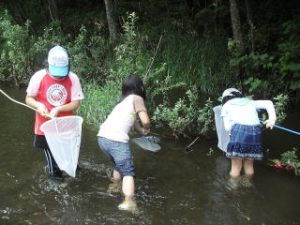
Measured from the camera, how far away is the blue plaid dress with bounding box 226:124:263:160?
5395 millimetres

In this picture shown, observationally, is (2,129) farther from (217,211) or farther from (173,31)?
(173,31)

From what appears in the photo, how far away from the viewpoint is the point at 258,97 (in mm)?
7797

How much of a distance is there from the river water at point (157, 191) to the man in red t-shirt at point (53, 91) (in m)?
0.61

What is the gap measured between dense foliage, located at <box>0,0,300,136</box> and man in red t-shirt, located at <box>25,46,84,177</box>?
6.66ft

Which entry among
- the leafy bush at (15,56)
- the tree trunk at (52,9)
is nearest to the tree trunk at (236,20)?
the leafy bush at (15,56)

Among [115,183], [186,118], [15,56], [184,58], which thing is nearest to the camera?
[115,183]

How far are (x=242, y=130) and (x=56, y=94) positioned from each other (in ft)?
6.78

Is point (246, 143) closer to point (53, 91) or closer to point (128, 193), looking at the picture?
point (128, 193)

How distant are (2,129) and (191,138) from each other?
2832 mm

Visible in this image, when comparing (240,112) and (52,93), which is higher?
(52,93)

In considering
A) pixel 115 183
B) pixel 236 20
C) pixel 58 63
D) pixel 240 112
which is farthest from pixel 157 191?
pixel 236 20

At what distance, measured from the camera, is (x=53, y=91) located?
4.95m

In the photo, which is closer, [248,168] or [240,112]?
[240,112]

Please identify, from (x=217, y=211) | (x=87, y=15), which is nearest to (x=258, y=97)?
(x=217, y=211)
